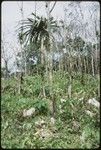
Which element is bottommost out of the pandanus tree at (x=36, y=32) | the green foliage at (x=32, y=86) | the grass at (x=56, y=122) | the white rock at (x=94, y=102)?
the grass at (x=56, y=122)

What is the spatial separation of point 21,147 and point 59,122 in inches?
133

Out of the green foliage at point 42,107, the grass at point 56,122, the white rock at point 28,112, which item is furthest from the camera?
the green foliage at point 42,107

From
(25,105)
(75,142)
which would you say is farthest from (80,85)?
(75,142)

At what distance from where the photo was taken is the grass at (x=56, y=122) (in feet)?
44.0

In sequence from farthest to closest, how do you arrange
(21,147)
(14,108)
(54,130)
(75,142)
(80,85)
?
(80,85) → (14,108) → (54,130) → (75,142) → (21,147)

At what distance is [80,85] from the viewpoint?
2459 cm

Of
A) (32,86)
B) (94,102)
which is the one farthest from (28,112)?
(32,86)

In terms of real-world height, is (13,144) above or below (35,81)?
below

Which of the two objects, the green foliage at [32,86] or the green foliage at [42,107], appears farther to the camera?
the green foliage at [32,86]

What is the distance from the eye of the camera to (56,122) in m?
15.8

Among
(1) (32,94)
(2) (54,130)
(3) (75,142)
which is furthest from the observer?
(1) (32,94)

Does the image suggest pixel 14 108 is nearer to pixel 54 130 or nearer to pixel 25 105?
pixel 25 105

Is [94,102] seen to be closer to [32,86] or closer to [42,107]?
[42,107]

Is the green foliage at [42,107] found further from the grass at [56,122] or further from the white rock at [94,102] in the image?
the white rock at [94,102]
